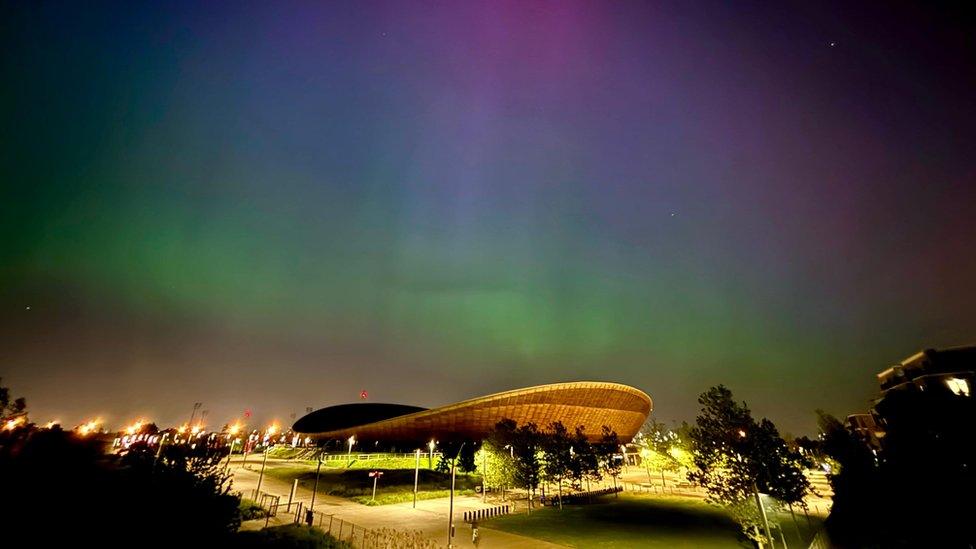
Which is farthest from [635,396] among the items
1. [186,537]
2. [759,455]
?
[186,537]

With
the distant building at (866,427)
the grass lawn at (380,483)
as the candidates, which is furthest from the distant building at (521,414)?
the distant building at (866,427)

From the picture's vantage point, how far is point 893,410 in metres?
28.6

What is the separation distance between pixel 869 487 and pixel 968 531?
11.6 metres

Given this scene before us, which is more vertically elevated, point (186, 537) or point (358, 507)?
point (186, 537)

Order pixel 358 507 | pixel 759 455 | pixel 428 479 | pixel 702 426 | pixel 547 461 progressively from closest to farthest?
1. pixel 759 455
2. pixel 702 426
3. pixel 358 507
4. pixel 547 461
5. pixel 428 479

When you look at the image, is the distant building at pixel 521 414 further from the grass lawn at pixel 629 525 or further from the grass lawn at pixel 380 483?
the grass lawn at pixel 629 525

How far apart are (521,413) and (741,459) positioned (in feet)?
169

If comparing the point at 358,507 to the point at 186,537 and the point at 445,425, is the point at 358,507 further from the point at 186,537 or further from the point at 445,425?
the point at 445,425

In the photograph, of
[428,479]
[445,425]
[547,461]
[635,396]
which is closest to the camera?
[547,461]

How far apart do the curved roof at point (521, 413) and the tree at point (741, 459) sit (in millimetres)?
44089

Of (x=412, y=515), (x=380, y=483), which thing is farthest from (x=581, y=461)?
(x=380, y=483)

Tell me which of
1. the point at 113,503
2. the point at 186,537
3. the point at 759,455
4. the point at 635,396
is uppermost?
the point at 635,396

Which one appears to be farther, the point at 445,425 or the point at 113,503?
the point at 445,425

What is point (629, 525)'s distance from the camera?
29.7 m
